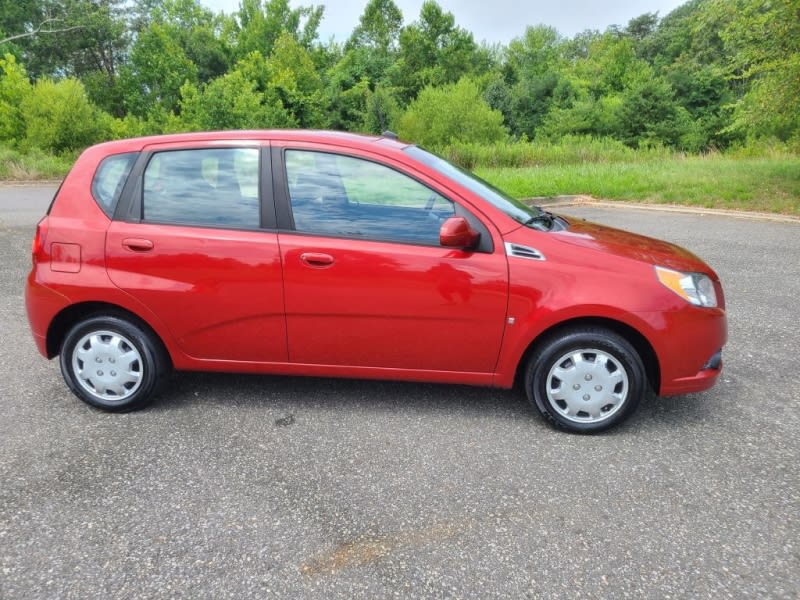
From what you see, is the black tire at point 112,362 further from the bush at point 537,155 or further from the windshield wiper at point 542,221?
the bush at point 537,155

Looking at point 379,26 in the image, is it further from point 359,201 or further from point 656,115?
point 359,201

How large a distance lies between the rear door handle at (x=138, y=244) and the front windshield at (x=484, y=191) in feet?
5.36

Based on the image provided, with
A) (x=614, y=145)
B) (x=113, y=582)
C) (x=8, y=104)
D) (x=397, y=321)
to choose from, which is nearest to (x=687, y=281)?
(x=397, y=321)

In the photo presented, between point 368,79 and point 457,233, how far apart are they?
5914 cm

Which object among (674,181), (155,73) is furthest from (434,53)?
(674,181)

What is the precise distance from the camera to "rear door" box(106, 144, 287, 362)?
3551 mm

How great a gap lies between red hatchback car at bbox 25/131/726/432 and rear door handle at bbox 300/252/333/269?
0.01 meters

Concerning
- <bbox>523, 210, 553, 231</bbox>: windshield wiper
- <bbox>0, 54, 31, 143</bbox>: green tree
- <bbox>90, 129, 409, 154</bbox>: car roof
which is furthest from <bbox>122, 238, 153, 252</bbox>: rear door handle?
<bbox>0, 54, 31, 143</bbox>: green tree

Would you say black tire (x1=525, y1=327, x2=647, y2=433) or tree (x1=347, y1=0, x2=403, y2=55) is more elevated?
tree (x1=347, y1=0, x2=403, y2=55)

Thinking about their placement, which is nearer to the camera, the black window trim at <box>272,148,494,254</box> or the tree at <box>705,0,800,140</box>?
the black window trim at <box>272,148,494,254</box>

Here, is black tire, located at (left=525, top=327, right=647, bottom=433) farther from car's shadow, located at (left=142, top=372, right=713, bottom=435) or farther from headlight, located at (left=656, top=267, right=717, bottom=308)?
headlight, located at (left=656, top=267, right=717, bottom=308)

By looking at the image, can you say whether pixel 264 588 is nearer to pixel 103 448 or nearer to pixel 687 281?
pixel 103 448

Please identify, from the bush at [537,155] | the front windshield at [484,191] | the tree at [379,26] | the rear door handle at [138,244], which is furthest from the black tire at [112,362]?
the tree at [379,26]

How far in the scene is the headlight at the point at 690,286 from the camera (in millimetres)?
3398
